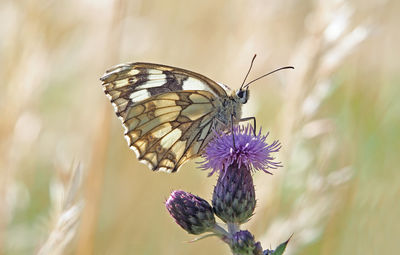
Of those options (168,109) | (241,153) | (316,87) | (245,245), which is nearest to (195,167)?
(241,153)

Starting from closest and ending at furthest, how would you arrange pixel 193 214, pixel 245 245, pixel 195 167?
pixel 245 245
pixel 193 214
pixel 195 167

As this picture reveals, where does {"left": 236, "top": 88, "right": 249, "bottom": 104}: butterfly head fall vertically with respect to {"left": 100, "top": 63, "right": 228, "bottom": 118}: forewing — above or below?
below

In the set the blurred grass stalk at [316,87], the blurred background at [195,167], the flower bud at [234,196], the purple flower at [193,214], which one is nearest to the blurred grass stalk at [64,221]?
the blurred background at [195,167]

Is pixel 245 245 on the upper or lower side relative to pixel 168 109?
lower

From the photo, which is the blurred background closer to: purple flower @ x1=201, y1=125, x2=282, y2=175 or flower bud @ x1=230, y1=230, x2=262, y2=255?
flower bud @ x1=230, y1=230, x2=262, y2=255

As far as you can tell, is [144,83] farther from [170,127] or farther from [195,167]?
[195,167]

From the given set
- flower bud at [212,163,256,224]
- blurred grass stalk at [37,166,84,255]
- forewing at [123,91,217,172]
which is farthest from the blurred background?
flower bud at [212,163,256,224]

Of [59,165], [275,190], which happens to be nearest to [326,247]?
[275,190]

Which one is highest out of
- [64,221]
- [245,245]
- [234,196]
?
[234,196]
